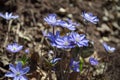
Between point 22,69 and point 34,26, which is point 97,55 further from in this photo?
point 22,69

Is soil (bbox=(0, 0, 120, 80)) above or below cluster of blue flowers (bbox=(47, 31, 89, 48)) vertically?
below

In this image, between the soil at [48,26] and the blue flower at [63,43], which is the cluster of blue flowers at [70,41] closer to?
the blue flower at [63,43]

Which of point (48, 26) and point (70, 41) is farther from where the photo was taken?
point (48, 26)

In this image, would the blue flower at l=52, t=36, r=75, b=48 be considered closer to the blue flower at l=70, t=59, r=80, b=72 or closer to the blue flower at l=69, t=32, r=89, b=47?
the blue flower at l=69, t=32, r=89, b=47

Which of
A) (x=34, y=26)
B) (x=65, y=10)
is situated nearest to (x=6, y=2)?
(x=34, y=26)

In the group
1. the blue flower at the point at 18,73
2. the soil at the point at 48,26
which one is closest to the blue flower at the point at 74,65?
the soil at the point at 48,26

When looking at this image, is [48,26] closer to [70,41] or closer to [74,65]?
[74,65]

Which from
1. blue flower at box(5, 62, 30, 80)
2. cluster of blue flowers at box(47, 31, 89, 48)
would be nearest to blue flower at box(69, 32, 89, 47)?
cluster of blue flowers at box(47, 31, 89, 48)

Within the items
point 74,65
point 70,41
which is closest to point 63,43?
point 70,41

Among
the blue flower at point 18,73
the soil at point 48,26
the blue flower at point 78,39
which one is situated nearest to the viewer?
the blue flower at point 18,73

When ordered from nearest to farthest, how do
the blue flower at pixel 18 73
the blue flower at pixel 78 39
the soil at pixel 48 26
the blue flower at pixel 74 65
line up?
the blue flower at pixel 18 73 < the blue flower at pixel 78 39 < the blue flower at pixel 74 65 < the soil at pixel 48 26

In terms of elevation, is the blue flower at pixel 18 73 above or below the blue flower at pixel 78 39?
below
